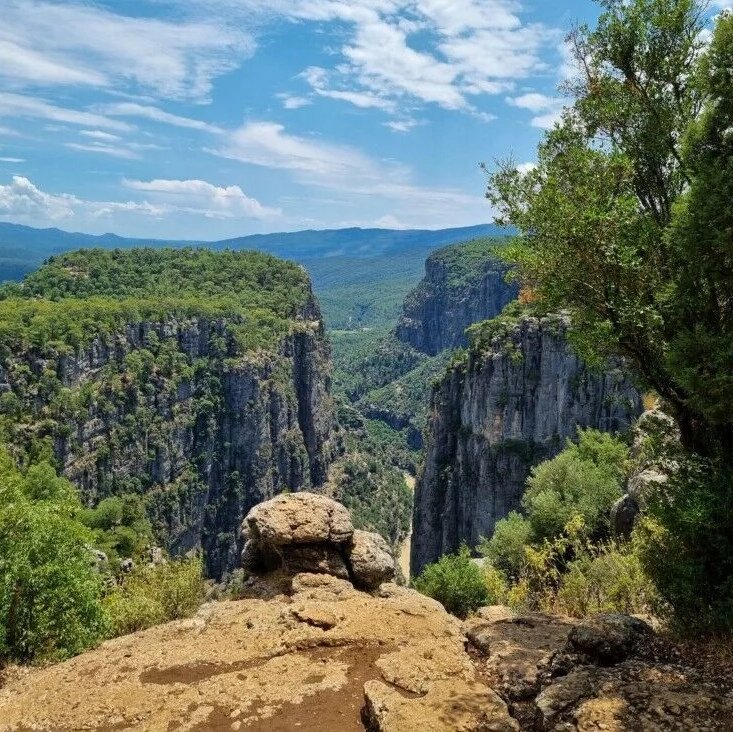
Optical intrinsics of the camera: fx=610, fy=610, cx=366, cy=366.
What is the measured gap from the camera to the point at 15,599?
1738cm

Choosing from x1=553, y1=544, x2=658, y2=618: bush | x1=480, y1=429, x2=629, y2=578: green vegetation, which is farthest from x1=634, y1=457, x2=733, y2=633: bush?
x1=480, y1=429, x2=629, y2=578: green vegetation

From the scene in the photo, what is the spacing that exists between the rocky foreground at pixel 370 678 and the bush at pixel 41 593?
2292mm

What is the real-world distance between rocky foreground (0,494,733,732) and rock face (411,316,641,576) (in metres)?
63.8

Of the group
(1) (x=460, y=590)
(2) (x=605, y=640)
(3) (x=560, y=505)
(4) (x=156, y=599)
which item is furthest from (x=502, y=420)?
(2) (x=605, y=640)

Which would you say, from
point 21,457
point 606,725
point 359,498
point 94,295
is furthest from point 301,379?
point 606,725

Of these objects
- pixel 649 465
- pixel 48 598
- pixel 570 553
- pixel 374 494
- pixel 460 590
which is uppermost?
pixel 649 465

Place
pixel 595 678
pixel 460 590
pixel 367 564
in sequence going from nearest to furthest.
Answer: pixel 595 678 → pixel 367 564 → pixel 460 590

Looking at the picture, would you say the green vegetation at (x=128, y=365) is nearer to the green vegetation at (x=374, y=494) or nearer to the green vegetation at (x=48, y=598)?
the green vegetation at (x=48, y=598)

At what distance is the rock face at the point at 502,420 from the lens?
267 feet

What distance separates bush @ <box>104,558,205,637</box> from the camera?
22438 millimetres

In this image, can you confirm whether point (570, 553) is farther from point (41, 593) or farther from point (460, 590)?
point (41, 593)

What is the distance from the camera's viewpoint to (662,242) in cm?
1478

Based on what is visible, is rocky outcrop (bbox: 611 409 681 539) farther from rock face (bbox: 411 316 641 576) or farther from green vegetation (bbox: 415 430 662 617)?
rock face (bbox: 411 316 641 576)

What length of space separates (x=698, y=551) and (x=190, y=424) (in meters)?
123
